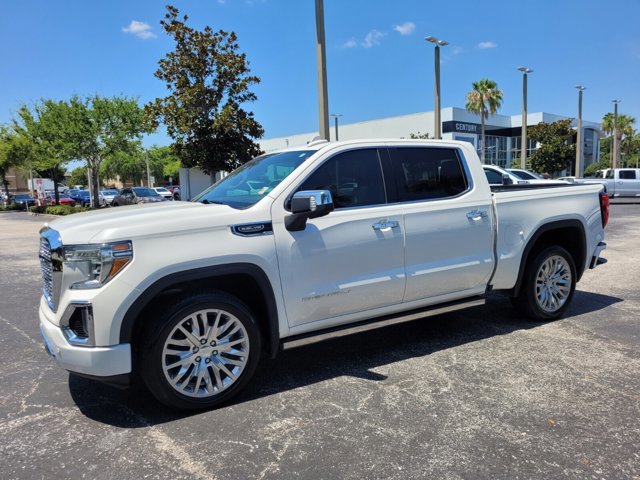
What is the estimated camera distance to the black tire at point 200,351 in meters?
3.32

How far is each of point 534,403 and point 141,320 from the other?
288 centimetres

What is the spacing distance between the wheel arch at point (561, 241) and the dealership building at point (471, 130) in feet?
130

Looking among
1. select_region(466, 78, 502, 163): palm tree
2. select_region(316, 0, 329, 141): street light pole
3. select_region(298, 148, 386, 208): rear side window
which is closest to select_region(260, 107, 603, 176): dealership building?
select_region(466, 78, 502, 163): palm tree

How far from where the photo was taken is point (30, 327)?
5785 millimetres

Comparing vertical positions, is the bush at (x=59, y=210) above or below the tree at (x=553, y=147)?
below

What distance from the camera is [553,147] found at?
157ft

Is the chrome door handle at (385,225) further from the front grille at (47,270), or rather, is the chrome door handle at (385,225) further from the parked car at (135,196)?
the parked car at (135,196)

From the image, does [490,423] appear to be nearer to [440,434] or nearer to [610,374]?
[440,434]

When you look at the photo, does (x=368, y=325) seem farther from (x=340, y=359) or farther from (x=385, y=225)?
(x=385, y=225)

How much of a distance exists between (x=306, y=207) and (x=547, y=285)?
330 cm

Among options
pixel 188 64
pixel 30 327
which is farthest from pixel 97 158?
pixel 30 327

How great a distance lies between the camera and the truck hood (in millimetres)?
3215

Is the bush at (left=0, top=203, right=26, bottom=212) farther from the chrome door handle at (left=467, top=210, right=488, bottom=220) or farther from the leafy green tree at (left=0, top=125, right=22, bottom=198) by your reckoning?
the chrome door handle at (left=467, top=210, right=488, bottom=220)

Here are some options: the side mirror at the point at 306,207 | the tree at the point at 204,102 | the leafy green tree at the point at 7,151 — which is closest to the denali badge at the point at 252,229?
the side mirror at the point at 306,207
